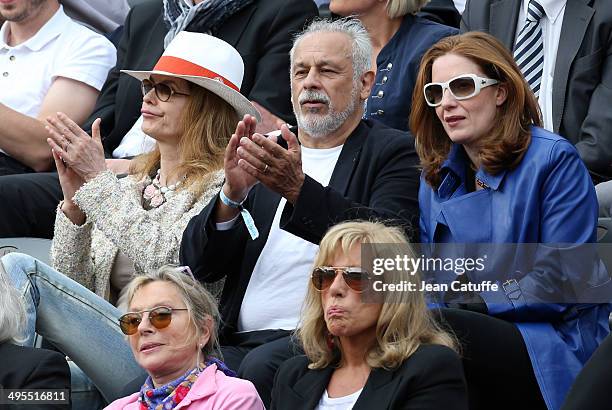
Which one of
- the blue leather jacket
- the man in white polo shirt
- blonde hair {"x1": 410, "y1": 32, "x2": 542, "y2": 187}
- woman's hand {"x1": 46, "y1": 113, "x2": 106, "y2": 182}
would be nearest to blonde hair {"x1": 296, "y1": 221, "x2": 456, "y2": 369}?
the blue leather jacket

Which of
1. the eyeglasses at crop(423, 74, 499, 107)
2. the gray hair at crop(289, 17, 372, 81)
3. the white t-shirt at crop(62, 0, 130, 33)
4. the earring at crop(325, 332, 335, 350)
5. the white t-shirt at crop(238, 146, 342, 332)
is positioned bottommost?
the white t-shirt at crop(62, 0, 130, 33)

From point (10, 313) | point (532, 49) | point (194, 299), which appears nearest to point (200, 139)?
point (194, 299)

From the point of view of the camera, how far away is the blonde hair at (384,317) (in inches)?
150

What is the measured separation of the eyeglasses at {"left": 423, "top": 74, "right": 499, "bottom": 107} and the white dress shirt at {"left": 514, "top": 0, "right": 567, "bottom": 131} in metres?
1.01

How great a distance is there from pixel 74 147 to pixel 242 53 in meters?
1.18

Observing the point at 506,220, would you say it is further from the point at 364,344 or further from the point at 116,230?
the point at 116,230

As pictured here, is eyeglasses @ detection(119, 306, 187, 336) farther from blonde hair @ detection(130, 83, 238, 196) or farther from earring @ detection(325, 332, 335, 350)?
blonde hair @ detection(130, 83, 238, 196)

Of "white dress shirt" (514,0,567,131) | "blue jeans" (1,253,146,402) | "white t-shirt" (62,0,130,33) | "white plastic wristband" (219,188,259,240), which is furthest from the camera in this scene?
"white t-shirt" (62,0,130,33)

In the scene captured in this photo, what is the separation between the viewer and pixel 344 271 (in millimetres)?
3914

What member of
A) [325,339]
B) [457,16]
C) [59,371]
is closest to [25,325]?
[59,371]

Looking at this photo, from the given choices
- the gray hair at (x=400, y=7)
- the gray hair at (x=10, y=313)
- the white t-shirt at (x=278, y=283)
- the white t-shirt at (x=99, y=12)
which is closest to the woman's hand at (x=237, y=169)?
the white t-shirt at (x=278, y=283)

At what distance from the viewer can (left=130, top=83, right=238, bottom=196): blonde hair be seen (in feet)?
17.3

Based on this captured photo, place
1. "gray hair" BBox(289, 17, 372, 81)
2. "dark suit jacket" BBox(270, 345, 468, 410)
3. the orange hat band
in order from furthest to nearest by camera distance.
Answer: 1. the orange hat band
2. "gray hair" BBox(289, 17, 372, 81)
3. "dark suit jacket" BBox(270, 345, 468, 410)

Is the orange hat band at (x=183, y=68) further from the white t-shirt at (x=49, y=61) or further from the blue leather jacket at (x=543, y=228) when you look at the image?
the white t-shirt at (x=49, y=61)
